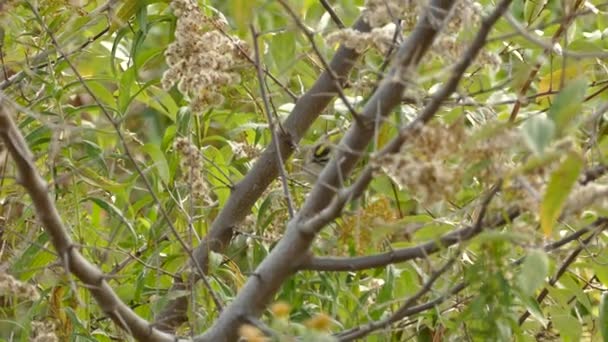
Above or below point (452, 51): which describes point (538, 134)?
below

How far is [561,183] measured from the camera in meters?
0.97

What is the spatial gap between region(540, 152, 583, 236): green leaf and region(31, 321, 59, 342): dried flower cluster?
2.32 feet

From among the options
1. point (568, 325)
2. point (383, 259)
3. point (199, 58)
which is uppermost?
point (199, 58)

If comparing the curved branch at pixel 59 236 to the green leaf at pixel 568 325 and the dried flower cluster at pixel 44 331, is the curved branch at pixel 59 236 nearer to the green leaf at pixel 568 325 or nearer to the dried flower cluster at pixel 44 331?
the dried flower cluster at pixel 44 331

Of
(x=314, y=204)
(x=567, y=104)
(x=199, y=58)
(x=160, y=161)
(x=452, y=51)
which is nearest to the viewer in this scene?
(x=567, y=104)

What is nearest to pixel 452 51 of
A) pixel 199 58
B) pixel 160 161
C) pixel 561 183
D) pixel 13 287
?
pixel 561 183

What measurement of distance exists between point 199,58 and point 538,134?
1.97ft

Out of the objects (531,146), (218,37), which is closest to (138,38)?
(218,37)

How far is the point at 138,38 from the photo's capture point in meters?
1.83

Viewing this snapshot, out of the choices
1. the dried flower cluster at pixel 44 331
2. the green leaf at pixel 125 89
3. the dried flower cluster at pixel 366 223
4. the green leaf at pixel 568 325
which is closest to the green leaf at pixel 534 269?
the dried flower cluster at pixel 366 223

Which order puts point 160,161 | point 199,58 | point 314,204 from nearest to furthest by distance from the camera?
point 314,204 < point 199,58 < point 160,161

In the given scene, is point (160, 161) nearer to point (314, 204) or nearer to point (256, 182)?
point (256, 182)

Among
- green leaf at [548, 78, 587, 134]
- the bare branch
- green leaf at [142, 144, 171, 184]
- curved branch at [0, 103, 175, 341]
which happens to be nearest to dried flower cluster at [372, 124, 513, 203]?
green leaf at [548, 78, 587, 134]

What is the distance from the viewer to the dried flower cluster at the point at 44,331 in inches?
56.7
